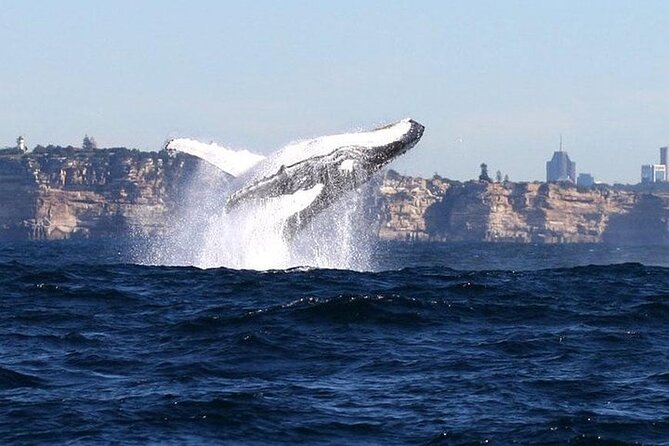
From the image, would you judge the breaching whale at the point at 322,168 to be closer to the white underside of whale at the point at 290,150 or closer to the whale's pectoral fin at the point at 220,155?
the white underside of whale at the point at 290,150

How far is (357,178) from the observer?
117 feet

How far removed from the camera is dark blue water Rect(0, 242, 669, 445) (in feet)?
55.5

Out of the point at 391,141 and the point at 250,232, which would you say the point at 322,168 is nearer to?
the point at 391,141

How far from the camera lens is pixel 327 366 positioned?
2098cm

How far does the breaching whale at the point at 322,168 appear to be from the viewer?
35531mm

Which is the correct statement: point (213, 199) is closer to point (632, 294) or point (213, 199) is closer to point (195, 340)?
point (632, 294)

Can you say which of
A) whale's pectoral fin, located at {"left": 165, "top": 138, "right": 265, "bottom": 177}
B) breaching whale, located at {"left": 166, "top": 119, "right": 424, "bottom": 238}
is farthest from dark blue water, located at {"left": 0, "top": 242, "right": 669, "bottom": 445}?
whale's pectoral fin, located at {"left": 165, "top": 138, "right": 265, "bottom": 177}

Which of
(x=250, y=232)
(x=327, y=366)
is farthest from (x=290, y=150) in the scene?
(x=327, y=366)

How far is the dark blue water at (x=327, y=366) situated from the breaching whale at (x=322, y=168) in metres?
2.95

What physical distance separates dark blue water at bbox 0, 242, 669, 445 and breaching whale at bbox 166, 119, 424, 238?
9.69ft

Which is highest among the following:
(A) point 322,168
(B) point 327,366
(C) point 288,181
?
(A) point 322,168

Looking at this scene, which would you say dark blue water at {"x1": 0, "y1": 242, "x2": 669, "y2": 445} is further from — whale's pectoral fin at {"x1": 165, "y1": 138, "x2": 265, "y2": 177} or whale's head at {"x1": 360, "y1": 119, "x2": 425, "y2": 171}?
whale's pectoral fin at {"x1": 165, "y1": 138, "x2": 265, "y2": 177}

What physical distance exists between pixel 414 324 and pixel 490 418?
335 inches

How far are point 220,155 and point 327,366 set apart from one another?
18.4 m
